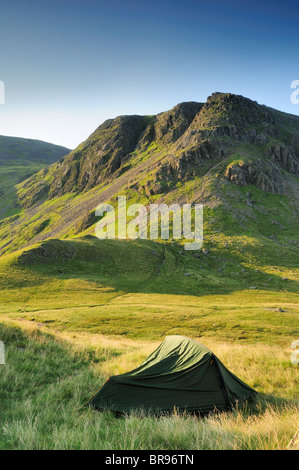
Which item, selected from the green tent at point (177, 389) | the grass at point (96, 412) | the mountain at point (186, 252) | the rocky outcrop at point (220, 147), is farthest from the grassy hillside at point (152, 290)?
the rocky outcrop at point (220, 147)

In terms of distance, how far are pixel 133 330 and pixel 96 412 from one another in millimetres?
25850

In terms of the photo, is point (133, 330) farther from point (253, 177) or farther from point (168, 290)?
point (253, 177)

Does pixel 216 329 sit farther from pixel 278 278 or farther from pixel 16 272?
pixel 16 272

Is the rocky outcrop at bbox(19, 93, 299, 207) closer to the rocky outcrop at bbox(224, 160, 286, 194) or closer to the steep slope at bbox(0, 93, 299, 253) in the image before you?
the rocky outcrop at bbox(224, 160, 286, 194)

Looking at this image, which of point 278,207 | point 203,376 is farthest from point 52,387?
point 278,207

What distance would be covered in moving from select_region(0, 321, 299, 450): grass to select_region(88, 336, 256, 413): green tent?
67cm

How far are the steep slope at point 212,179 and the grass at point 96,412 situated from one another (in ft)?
274

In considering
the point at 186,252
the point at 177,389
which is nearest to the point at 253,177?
the point at 186,252

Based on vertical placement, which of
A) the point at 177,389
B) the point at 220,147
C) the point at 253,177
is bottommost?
the point at 177,389

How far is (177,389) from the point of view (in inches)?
422

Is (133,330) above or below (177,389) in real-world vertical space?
below

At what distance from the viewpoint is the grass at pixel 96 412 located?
5.88m

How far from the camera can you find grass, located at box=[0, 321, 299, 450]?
5.88 metres

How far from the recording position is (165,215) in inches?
4341
